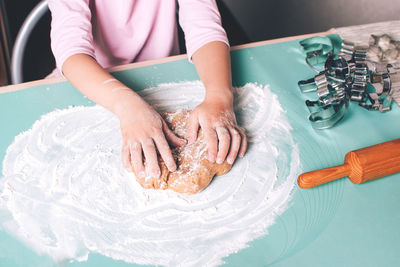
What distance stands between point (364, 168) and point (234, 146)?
256 mm

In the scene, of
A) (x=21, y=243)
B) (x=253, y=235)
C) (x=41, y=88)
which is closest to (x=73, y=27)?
(x=41, y=88)

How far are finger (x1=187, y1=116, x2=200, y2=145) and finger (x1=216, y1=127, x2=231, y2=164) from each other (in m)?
0.05

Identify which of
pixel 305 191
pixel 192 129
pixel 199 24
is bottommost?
pixel 305 191

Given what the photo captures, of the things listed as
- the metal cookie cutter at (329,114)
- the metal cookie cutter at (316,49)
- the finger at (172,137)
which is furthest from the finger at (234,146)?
the metal cookie cutter at (316,49)

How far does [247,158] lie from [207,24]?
1.34 feet

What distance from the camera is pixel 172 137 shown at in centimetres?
67

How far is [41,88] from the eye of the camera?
0.78m

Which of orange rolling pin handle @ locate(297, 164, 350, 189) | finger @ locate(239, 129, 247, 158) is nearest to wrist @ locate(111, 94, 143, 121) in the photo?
finger @ locate(239, 129, 247, 158)

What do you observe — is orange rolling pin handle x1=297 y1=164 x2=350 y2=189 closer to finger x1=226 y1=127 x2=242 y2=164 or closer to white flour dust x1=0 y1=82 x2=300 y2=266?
Answer: white flour dust x1=0 y1=82 x2=300 y2=266

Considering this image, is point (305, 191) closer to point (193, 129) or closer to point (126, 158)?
point (193, 129)

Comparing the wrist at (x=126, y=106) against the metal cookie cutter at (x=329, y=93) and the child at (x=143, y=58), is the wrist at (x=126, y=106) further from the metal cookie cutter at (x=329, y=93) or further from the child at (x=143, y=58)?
the metal cookie cutter at (x=329, y=93)

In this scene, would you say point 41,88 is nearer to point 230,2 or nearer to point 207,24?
point 207,24

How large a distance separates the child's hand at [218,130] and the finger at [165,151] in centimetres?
7

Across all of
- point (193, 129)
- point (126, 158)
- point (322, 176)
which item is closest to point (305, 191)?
point (322, 176)
